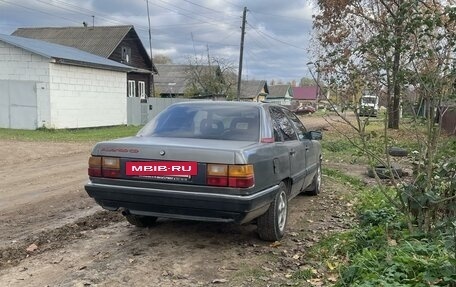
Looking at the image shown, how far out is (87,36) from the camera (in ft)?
141

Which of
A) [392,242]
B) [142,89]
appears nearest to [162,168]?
[392,242]

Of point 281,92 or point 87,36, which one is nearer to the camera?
point 87,36

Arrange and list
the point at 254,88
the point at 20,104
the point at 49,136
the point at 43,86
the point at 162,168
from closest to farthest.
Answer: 1. the point at 162,168
2. the point at 49,136
3. the point at 43,86
4. the point at 20,104
5. the point at 254,88

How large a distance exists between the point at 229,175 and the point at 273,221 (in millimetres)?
985

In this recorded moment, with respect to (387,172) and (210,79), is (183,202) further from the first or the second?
(210,79)

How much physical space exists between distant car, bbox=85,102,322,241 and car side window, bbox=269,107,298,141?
203 mm

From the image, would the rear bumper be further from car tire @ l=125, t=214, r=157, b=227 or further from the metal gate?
the metal gate

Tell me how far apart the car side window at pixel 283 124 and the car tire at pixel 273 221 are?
87 centimetres

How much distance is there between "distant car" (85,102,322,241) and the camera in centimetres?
455

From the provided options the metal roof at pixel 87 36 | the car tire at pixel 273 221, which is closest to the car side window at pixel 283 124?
the car tire at pixel 273 221

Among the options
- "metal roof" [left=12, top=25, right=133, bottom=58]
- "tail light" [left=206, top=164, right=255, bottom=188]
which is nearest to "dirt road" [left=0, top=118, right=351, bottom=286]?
"tail light" [left=206, top=164, right=255, bottom=188]

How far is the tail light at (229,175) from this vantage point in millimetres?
4516

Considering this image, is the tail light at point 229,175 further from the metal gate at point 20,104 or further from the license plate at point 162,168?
the metal gate at point 20,104

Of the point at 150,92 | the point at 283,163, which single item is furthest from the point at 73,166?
the point at 150,92
